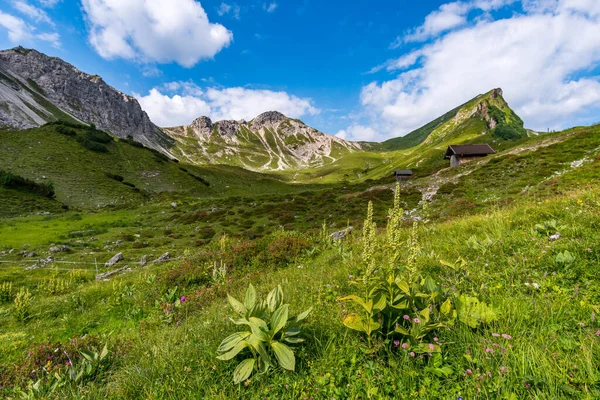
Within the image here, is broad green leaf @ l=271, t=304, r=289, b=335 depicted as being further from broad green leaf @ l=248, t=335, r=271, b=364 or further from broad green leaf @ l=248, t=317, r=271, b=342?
broad green leaf @ l=248, t=335, r=271, b=364

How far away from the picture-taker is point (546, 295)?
386 centimetres

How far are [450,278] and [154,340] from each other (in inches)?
229

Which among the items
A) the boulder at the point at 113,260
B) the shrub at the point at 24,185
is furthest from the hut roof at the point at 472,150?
the shrub at the point at 24,185

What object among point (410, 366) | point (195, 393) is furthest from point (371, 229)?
point (195, 393)

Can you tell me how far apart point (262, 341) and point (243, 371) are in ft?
1.37

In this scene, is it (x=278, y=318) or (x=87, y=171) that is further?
(x=87, y=171)

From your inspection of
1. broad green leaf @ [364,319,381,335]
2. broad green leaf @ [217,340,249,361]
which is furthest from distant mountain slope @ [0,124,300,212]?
broad green leaf @ [364,319,381,335]

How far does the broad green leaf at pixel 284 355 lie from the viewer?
10.1ft

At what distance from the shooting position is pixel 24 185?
42.2 m

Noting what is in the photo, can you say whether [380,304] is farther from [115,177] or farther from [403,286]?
[115,177]

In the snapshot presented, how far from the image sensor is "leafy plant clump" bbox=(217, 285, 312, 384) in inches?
125

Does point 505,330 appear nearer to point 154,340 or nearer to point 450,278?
point 450,278

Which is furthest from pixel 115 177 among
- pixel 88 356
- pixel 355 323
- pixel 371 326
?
pixel 371 326

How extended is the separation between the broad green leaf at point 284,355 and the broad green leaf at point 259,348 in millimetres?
117
